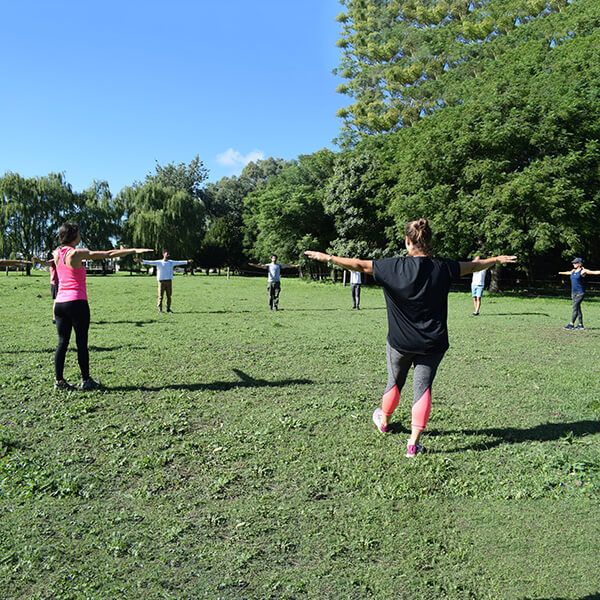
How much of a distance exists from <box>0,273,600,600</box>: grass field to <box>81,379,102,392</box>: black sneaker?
0.29 meters

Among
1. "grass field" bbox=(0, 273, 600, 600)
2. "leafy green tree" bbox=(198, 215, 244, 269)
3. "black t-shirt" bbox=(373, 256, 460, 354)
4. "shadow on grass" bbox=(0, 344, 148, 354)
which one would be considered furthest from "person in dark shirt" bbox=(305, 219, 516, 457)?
"leafy green tree" bbox=(198, 215, 244, 269)

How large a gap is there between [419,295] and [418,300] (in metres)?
0.05

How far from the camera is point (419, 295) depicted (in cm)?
443

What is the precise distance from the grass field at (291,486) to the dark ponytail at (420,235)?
2.11m

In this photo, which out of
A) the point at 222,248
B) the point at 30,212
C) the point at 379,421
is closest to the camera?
the point at 379,421

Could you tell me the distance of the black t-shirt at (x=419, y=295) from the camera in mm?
4426

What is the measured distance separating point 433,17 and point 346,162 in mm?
17767

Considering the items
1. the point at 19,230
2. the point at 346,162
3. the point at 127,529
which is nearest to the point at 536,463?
the point at 127,529

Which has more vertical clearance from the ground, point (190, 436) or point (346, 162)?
point (346, 162)

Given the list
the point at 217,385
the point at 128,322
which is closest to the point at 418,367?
the point at 217,385

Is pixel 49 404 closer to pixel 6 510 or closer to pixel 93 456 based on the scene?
pixel 93 456

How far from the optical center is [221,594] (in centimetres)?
275

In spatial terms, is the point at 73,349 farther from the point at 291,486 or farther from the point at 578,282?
the point at 578,282

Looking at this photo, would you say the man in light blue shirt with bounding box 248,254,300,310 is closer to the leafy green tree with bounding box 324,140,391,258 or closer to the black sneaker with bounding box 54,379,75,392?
the black sneaker with bounding box 54,379,75,392
